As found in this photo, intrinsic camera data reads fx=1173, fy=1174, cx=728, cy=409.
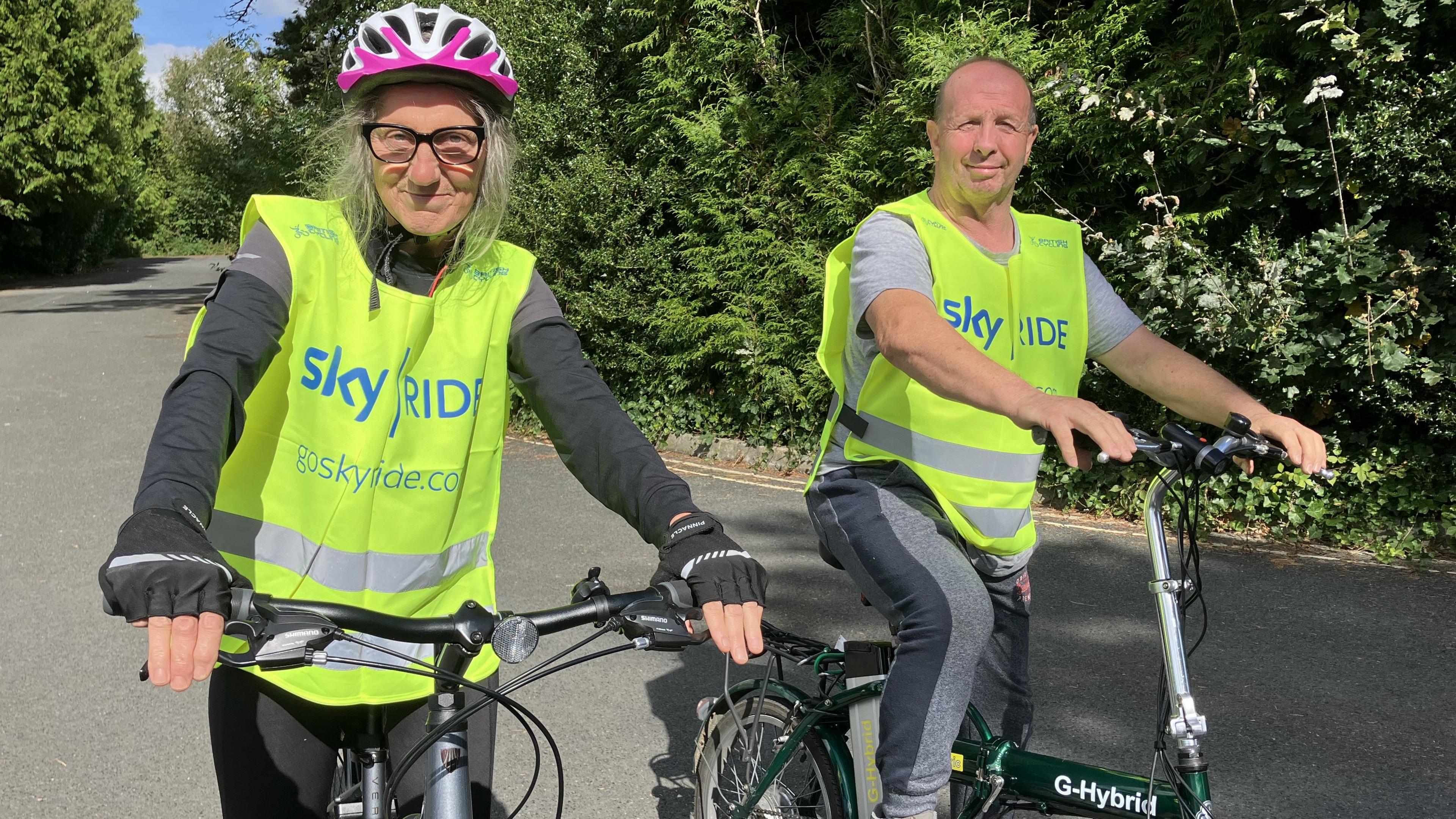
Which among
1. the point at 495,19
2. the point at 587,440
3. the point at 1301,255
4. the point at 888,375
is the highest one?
the point at 495,19

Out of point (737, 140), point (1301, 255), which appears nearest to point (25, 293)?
point (737, 140)

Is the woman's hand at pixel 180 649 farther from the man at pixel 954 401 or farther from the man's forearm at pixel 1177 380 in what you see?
the man's forearm at pixel 1177 380

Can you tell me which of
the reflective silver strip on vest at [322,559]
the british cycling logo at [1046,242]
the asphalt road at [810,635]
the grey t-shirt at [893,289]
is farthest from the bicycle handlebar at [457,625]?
the asphalt road at [810,635]

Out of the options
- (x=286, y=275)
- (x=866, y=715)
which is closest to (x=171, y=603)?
(x=286, y=275)

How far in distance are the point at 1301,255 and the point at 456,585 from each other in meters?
6.08

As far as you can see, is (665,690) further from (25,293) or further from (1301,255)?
(25,293)

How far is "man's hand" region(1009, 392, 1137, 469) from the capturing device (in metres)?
1.95

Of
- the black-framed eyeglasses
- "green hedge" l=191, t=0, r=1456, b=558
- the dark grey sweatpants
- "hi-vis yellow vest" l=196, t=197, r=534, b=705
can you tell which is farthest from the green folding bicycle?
"green hedge" l=191, t=0, r=1456, b=558

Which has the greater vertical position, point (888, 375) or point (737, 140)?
point (737, 140)

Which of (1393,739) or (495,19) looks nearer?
(1393,739)

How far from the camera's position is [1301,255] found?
6797 millimetres

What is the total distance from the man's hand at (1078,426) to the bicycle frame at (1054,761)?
25 centimetres

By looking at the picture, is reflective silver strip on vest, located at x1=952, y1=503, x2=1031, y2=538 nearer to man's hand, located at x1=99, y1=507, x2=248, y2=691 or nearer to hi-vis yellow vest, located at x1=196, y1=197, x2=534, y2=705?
hi-vis yellow vest, located at x1=196, y1=197, x2=534, y2=705

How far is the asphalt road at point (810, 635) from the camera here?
4.16 metres
